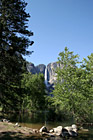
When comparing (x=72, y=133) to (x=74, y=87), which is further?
(x=74, y=87)

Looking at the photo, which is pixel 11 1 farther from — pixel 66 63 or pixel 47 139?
pixel 47 139

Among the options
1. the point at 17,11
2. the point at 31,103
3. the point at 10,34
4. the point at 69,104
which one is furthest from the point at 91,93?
the point at 31,103

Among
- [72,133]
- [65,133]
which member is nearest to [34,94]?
[72,133]

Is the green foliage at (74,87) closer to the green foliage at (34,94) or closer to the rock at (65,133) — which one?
the rock at (65,133)

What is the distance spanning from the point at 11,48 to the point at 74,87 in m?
9.38

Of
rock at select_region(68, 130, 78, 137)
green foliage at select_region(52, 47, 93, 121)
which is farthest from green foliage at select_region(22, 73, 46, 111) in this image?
rock at select_region(68, 130, 78, 137)

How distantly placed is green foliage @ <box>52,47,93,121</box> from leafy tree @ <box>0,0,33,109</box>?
6412 millimetres

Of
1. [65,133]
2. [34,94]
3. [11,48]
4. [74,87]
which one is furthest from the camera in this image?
[34,94]

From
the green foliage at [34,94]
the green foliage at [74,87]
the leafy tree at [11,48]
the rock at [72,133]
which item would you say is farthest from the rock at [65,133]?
the green foliage at [34,94]

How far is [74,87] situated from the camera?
1672cm

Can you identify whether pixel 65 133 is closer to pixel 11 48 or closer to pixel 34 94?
pixel 11 48

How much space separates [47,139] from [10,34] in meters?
10.6

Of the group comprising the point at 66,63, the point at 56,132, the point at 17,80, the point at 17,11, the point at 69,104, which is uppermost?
the point at 17,11

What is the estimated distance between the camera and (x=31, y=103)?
44750 millimetres
